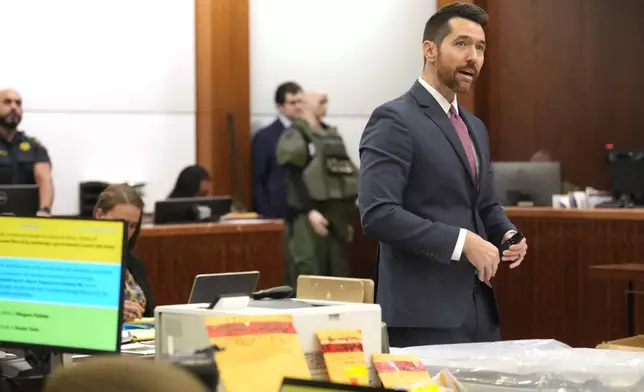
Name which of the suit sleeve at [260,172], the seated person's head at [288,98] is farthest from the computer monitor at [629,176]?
the suit sleeve at [260,172]

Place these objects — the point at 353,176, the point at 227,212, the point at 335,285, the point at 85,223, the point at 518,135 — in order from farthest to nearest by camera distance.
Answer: the point at 518,135
the point at 353,176
the point at 227,212
the point at 335,285
the point at 85,223

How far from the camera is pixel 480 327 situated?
313 cm

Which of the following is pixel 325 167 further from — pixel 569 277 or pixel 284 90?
pixel 569 277

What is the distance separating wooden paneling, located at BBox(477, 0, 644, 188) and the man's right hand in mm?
5981

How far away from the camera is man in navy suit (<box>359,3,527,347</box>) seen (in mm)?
3027

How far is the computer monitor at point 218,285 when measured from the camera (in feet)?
8.93

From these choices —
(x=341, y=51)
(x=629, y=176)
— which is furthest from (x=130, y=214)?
(x=341, y=51)

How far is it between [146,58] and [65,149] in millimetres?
897

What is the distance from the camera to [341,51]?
9070 mm

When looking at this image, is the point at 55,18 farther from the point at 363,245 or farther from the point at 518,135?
the point at 518,135

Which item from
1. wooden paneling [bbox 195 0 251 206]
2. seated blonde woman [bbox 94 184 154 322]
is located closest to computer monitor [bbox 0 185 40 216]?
seated blonde woman [bbox 94 184 154 322]

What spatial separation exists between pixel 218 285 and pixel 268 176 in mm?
5507

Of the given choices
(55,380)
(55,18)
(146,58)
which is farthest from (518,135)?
(55,380)

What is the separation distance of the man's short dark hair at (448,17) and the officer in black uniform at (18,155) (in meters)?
4.18
